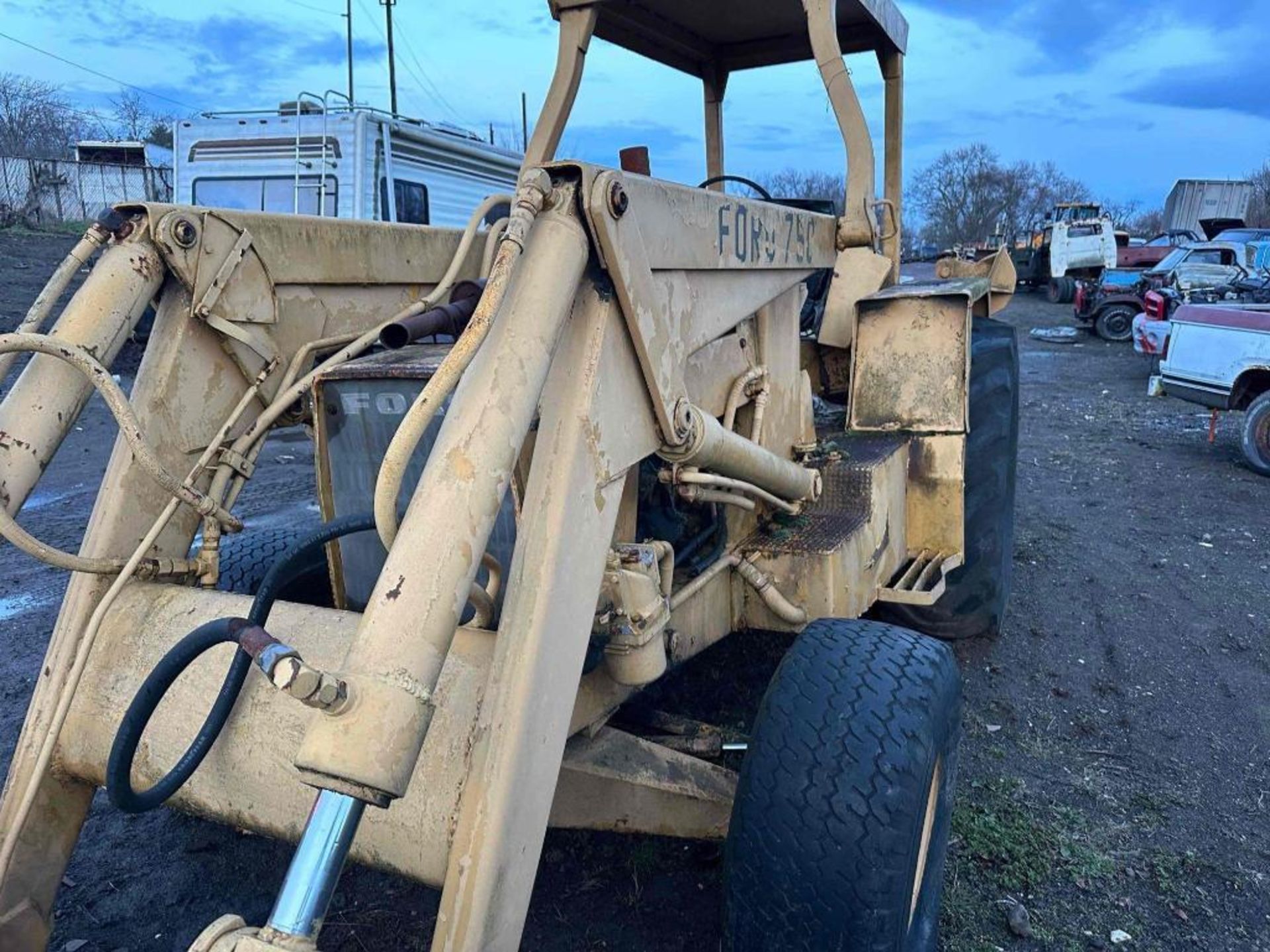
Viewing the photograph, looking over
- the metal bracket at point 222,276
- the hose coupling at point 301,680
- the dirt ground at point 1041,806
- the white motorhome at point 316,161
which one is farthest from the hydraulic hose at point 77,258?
the white motorhome at point 316,161

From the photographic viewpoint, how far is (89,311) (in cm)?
212

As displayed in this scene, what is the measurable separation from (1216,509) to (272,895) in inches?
256

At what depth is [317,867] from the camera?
1.20 meters

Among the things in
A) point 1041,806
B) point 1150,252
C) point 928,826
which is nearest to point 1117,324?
point 1150,252

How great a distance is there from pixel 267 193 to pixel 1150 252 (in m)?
18.6

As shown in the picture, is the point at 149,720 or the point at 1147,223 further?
the point at 1147,223

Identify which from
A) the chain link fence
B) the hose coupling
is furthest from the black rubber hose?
the chain link fence

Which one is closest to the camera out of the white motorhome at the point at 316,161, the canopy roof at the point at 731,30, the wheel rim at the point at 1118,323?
the canopy roof at the point at 731,30

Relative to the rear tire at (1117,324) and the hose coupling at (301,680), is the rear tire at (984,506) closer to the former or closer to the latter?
the hose coupling at (301,680)

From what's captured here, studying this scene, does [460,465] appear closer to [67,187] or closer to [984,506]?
[984,506]

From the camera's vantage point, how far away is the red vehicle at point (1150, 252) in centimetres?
2061

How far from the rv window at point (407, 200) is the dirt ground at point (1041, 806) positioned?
188 inches

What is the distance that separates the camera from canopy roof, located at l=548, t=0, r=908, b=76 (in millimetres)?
3621

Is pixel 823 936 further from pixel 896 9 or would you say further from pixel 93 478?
pixel 93 478
